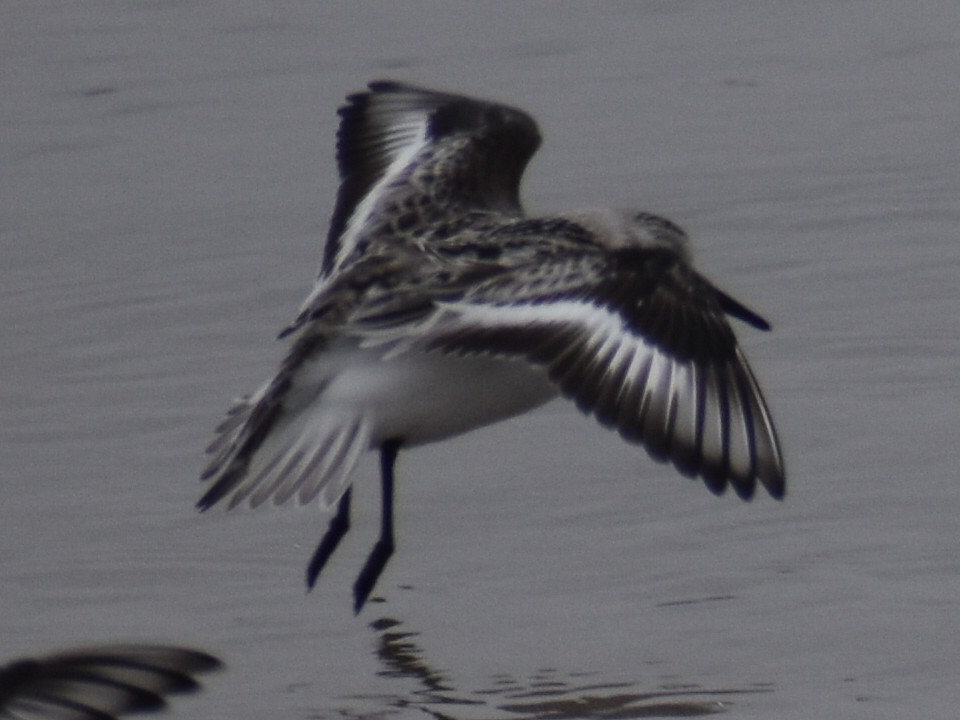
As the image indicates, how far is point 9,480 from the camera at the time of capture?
6.13 meters

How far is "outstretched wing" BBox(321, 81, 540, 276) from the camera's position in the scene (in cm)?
614

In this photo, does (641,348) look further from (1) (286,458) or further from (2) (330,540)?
(2) (330,540)

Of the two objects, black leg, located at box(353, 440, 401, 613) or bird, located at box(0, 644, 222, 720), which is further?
black leg, located at box(353, 440, 401, 613)

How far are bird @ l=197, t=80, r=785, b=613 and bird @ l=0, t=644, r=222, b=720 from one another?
7.09 ft

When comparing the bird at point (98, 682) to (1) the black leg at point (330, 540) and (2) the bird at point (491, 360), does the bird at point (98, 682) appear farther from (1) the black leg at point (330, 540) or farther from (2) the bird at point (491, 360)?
(1) the black leg at point (330, 540)

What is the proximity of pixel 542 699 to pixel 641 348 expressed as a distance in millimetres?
730

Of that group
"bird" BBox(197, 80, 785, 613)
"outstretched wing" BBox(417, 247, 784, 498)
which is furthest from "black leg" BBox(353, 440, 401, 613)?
"outstretched wing" BBox(417, 247, 784, 498)

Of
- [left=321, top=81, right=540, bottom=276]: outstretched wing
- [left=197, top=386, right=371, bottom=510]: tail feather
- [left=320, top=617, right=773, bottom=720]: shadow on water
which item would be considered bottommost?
[left=320, top=617, right=773, bottom=720]: shadow on water

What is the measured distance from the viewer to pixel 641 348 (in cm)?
501

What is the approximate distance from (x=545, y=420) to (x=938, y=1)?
4.37m

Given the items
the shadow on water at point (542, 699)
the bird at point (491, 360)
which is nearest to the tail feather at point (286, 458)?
the bird at point (491, 360)

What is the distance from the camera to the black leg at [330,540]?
5.45 meters

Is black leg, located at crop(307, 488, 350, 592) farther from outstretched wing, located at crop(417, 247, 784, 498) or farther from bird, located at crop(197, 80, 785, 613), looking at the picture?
outstretched wing, located at crop(417, 247, 784, 498)

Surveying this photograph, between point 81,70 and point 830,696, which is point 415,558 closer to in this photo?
point 830,696
